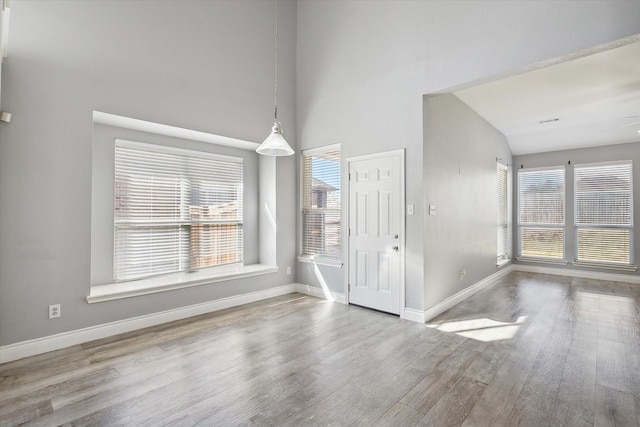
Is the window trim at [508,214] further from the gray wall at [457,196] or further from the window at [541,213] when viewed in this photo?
the gray wall at [457,196]

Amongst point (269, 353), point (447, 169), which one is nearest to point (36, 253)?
point (269, 353)

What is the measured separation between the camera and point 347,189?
4.71 m

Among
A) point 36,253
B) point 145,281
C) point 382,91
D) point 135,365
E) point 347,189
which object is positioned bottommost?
point 135,365

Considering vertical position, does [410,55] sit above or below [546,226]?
above

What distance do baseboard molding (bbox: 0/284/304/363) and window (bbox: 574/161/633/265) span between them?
6618 mm

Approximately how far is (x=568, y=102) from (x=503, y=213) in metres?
2.75

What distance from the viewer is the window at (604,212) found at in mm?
6168

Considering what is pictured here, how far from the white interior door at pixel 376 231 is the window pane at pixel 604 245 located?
16.7 ft

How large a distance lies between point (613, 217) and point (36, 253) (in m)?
9.03

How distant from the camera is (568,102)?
4.90m

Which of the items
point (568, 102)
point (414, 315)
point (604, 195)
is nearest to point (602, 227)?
point (604, 195)

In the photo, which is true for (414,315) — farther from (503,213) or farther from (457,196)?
(503,213)

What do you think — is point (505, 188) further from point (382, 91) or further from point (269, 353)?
point (269, 353)

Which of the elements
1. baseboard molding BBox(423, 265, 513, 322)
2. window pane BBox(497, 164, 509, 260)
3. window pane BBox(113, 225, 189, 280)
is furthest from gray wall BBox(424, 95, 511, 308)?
window pane BBox(113, 225, 189, 280)
